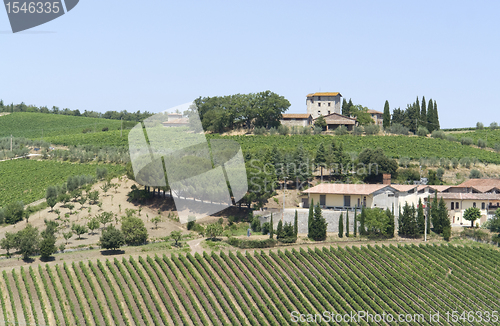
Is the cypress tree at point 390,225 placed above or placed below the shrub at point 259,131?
below

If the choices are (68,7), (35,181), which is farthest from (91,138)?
(68,7)

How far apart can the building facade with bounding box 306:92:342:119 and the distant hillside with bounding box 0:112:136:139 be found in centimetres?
3540

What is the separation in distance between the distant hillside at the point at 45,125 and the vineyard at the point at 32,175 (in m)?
34.8

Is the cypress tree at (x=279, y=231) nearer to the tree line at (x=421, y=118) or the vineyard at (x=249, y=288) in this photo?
the vineyard at (x=249, y=288)

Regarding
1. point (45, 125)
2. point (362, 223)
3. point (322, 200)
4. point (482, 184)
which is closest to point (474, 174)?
point (482, 184)

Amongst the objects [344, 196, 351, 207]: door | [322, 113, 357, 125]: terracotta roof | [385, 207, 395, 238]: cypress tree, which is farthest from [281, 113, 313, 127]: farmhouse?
[385, 207, 395, 238]: cypress tree

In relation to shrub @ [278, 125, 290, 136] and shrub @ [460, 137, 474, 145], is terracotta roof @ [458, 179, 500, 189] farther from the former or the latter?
shrub @ [278, 125, 290, 136]

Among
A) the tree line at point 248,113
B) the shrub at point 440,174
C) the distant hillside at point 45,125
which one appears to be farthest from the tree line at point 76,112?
the shrub at point 440,174

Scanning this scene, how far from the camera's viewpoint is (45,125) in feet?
371

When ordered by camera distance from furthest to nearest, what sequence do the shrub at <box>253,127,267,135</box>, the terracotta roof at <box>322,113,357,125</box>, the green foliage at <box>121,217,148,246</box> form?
the terracotta roof at <box>322,113,357,125</box>
the shrub at <box>253,127,267,135</box>
the green foliage at <box>121,217,148,246</box>

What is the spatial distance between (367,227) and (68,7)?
30.6 m

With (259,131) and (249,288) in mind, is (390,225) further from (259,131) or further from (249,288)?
(259,131)

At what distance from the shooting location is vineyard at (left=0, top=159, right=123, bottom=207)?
5449 cm

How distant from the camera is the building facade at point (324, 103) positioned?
85.8 metres
